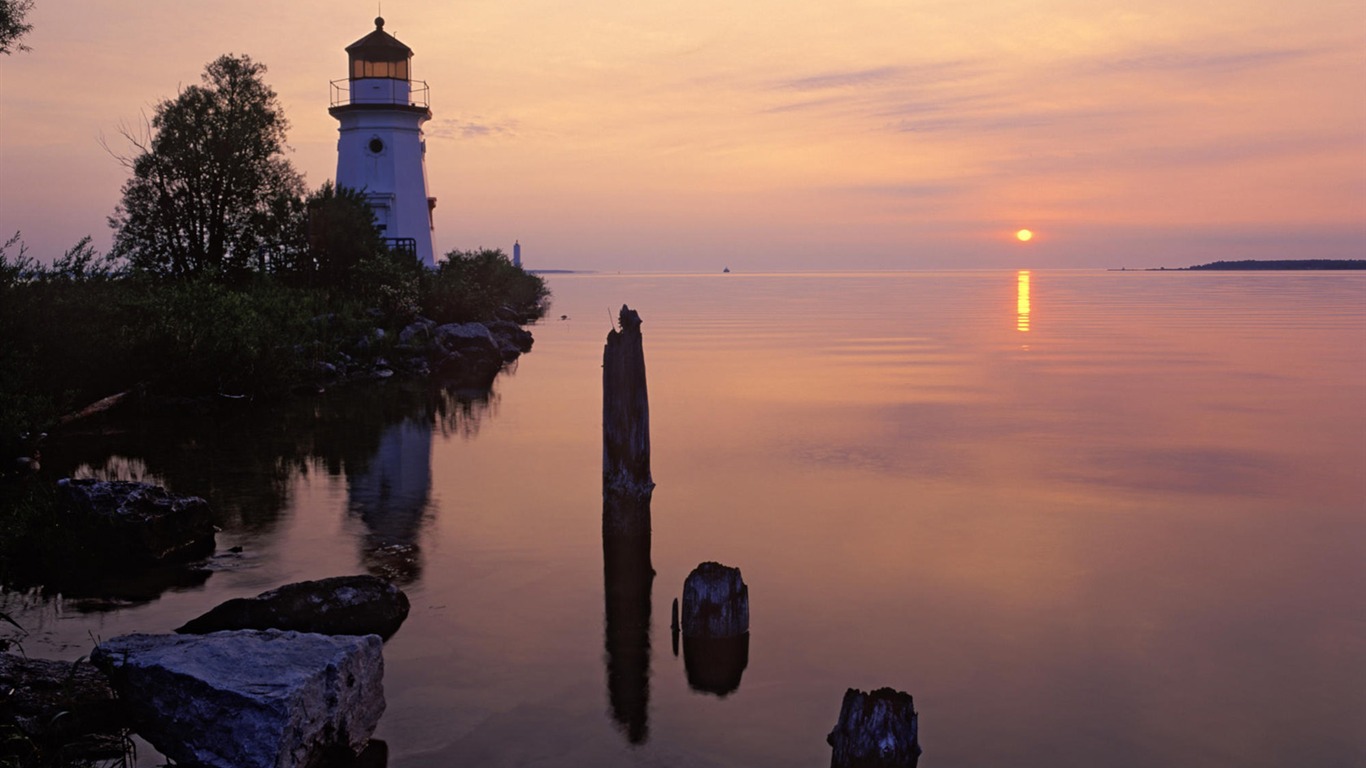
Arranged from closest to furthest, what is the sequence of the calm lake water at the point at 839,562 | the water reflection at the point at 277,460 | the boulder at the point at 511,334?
the calm lake water at the point at 839,562, the water reflection at the point at 277,460, the boulder at the point at 511,334

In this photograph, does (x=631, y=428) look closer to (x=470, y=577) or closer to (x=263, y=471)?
(x=470, y=577)

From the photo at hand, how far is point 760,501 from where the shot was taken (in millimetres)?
21656

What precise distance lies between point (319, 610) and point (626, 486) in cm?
535

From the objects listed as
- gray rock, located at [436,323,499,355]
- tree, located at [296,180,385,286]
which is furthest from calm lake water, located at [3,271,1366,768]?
tree, located at [296,180,385,286]

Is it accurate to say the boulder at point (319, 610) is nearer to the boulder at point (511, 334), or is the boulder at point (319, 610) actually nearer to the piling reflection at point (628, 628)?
the piling reflection at point (628, 628)

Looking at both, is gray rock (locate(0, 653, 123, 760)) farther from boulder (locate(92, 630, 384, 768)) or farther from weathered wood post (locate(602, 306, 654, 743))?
weathered wood post (locate(602, 306, 654, 743))

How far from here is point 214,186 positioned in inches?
1826

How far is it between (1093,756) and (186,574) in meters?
12.2

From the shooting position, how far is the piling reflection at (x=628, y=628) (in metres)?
11.5

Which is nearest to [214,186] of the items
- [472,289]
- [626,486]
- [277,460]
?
[472,289]

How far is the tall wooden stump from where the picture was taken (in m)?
15.9

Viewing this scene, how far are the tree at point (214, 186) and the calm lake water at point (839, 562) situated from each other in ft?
48.0

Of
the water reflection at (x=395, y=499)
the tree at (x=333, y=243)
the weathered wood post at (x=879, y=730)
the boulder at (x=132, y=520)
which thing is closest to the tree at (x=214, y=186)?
the tree at (x=333, y=243)

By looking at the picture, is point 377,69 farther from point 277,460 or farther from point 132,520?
point 132,520
